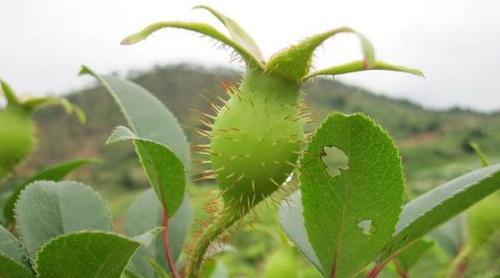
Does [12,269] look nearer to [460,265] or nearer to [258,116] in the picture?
[258,116]

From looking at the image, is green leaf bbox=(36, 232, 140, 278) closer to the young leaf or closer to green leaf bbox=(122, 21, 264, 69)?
the young leaf

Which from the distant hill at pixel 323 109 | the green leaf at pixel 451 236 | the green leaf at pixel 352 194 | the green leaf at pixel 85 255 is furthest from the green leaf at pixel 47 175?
the distant hill at pixel 323 109

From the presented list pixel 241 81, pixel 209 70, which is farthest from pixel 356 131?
pixel 209 70

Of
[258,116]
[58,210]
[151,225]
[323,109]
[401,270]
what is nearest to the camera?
[258,116]

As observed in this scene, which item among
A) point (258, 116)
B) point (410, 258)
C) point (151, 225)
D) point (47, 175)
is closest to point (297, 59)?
point (258, 116)

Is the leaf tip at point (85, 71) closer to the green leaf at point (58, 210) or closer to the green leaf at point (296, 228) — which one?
the green leaf at point (58, 210)

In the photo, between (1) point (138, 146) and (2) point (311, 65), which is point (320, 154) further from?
(1) point (138, 146)
